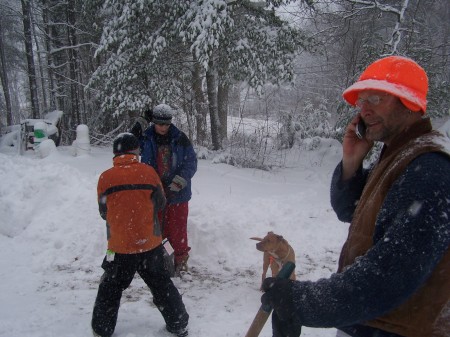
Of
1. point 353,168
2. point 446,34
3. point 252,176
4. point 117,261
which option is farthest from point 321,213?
point 446,34

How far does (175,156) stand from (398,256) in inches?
144

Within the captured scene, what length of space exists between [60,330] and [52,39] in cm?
1647

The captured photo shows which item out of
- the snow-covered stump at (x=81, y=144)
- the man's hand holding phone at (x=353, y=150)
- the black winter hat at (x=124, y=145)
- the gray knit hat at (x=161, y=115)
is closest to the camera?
the man's hand holding phone at (x=353, y=150)

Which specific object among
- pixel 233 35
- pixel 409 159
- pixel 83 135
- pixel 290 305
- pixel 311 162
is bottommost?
pixel 311 162

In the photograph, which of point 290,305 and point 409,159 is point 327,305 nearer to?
point 290,305

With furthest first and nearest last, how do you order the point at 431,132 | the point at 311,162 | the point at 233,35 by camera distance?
the point at 311,162 < the point at 233,35 < the point at 431,132

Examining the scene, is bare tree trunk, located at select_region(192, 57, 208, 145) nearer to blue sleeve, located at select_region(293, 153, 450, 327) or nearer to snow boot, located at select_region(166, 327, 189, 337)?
snow boot, located at select_region(166, 327, 189, 337)

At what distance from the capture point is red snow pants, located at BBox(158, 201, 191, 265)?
15.1ft

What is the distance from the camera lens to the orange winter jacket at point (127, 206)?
323 centimetres

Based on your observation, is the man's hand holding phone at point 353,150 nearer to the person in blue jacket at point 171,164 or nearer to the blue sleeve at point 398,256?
the blue sleeve at point 398,256

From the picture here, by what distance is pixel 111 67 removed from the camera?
9.99 m

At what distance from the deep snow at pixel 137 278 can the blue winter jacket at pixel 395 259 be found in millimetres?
2596

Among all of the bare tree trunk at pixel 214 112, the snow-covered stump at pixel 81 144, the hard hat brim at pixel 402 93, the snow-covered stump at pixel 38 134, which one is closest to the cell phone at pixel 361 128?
the hard hat brim at pixel 402 93

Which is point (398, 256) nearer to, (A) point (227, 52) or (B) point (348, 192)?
(B) point (348, 192)
